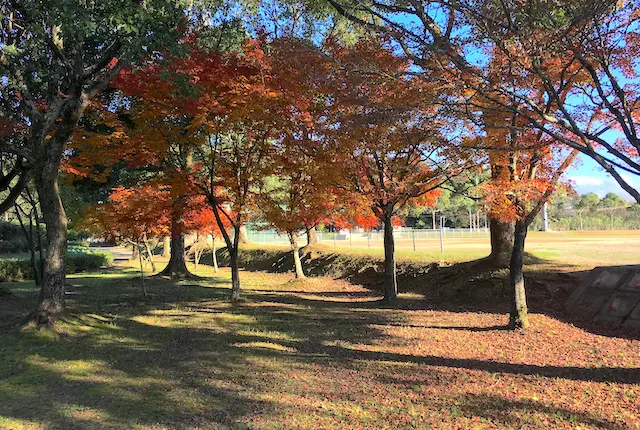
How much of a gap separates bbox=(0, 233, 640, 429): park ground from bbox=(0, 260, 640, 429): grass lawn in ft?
0.08

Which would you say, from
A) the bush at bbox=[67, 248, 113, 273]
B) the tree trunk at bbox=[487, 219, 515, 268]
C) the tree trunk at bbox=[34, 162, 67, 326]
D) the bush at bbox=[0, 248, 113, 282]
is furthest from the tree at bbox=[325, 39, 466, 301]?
the bush at bbox=[67, 248, 113, 273]

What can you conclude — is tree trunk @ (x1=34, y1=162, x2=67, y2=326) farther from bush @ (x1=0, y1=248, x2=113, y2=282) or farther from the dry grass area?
bush @ (x1=0, y1=248, x2=113, y2=282)

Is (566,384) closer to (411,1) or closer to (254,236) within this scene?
(411,1)

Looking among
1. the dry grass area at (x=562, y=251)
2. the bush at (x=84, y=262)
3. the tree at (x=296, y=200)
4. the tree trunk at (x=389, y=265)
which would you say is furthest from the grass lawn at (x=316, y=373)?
the bush at (x=84, y=262)

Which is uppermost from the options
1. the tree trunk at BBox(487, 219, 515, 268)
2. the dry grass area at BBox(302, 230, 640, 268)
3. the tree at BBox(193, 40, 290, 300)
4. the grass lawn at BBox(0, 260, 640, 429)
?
the tree at BBox(193, 40, 290, 300)

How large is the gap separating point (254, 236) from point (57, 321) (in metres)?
36.7

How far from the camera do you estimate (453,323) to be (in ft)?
29.6

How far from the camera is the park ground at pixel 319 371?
4.14 meters

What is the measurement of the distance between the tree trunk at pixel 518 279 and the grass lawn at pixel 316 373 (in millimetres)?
345

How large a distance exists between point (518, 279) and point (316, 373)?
4.38 m

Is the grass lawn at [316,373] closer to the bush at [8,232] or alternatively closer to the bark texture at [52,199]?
the bark texture at [52,199]

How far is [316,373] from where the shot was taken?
5547mm

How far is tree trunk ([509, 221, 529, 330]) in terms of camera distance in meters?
7.82

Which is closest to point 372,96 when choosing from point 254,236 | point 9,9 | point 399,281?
point 9,9
